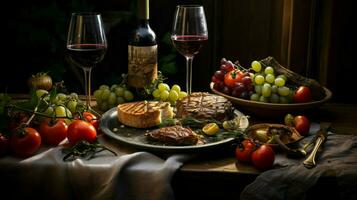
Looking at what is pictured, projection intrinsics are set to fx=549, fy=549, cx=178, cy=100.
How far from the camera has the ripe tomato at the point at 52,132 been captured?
1.67m

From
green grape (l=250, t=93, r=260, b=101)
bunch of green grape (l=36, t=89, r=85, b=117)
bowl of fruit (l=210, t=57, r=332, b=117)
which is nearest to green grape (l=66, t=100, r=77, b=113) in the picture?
bunch of green grape (l=36, t=89, r=85, b=117)

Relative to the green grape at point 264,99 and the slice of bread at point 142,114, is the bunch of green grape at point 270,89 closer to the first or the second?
the green grape at point 264,99

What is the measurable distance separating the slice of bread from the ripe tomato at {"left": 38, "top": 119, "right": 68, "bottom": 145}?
212mm

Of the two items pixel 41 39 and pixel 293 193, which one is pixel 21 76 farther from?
pixel 293 193

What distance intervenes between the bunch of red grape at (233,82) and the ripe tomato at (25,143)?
76cm

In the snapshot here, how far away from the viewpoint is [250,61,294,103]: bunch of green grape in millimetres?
1933

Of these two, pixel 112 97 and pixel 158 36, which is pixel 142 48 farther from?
pixel 158 36

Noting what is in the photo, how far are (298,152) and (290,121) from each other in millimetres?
243

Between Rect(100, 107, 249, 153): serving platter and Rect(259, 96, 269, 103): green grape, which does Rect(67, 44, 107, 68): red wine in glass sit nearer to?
Rect(100, 107, 249, 153): serving platter

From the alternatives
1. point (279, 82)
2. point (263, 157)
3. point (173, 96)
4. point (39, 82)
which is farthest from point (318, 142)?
point (39, 82)

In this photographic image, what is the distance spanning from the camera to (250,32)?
2.89 metres

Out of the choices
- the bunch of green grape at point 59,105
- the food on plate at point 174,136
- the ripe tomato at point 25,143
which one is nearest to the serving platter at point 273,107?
the food on plate at point 174,136

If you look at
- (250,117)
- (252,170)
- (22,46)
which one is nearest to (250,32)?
(250,117)

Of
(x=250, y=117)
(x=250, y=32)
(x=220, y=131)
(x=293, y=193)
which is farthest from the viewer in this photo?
(x=250, y=32)
